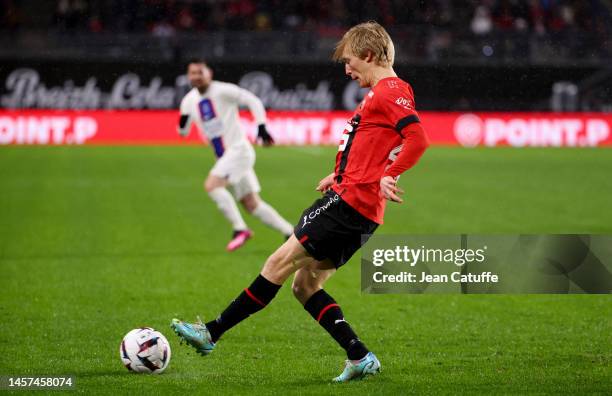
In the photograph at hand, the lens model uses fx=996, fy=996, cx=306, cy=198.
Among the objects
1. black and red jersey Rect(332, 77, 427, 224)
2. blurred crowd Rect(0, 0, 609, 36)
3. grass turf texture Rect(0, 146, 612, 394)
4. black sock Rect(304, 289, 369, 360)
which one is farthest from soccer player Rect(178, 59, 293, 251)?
blurred crowd Rect(0, 0, 609, 36)

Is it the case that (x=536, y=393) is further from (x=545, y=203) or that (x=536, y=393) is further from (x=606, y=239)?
(x=545, y=203)

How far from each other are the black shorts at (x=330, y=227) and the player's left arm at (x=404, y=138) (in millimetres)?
347

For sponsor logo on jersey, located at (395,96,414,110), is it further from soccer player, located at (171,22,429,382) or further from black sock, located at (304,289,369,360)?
black sock, located at (304,289,369,360)

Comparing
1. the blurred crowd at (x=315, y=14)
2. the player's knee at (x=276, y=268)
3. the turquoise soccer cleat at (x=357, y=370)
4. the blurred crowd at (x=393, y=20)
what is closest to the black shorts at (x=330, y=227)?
the player's knee at (x=276, y=268)

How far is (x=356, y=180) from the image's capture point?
17.2 ft

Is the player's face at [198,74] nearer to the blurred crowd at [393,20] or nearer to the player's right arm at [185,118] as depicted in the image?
the player's right arm at [185,118]

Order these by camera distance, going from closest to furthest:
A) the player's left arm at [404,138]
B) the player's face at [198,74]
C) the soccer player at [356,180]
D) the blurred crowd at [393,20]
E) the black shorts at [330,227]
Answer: the player's left arm at [404,138]
the soccer player at [356,180]
the black shorts at [330,227]
the player's face at [198,74]
the blurred crowd at [393,20]

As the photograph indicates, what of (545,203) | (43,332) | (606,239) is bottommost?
(545,203)

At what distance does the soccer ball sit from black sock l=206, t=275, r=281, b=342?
0.32 metres

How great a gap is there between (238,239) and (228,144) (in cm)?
111

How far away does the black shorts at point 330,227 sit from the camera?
17.2ft

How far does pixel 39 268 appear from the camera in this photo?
31.7 ft

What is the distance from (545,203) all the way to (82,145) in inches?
564

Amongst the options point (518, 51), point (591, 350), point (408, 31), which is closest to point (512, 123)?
point (518, 51)
